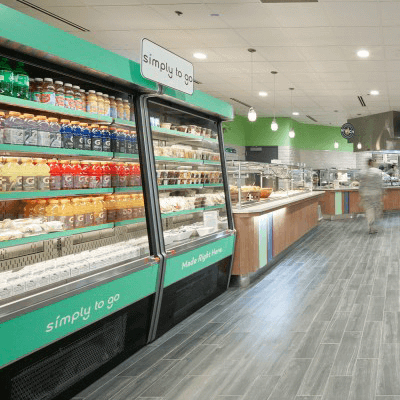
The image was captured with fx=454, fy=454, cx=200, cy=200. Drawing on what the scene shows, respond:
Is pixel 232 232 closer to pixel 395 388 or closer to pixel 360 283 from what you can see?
pixel 360 283

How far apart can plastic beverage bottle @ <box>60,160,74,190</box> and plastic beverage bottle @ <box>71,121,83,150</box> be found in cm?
14

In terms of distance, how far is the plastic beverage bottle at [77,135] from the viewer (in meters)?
2.96

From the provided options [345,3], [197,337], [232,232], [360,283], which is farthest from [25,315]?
[345,3]

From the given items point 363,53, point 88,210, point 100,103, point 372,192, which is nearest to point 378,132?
point 372,192

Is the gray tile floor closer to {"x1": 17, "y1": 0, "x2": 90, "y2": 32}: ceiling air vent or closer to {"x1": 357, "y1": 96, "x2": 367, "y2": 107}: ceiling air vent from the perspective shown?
{"x1": 17, "y1": 0, "x2": 90, "y2": 32}: ceiling air vent

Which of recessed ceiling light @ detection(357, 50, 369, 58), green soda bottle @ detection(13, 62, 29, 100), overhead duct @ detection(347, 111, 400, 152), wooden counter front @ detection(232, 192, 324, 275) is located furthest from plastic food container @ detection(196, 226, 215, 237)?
overhead duct @ detection(347, 111, 400, 152)

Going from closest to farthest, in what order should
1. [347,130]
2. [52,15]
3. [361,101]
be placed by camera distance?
[52,15], [361,101], [347,130]

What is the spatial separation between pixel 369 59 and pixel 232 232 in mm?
5043

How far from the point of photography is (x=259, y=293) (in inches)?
190

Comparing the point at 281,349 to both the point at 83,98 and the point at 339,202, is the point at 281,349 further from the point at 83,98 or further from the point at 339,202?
the point at 339,202

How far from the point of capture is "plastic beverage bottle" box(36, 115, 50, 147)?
2686 mm

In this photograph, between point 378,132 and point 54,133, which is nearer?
point 54,133

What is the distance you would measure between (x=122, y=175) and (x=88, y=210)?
417 mm

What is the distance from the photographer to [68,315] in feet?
8.04
